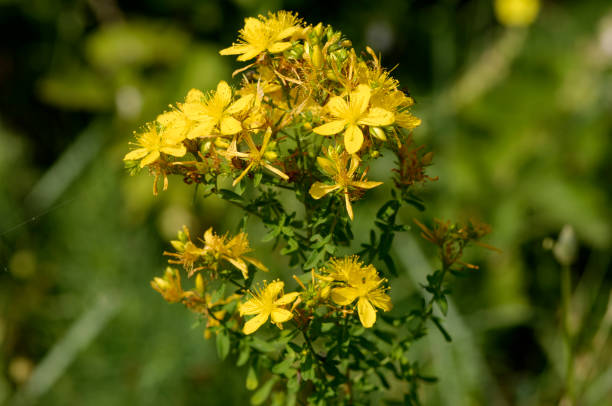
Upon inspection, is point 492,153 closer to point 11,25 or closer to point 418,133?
point 418,133

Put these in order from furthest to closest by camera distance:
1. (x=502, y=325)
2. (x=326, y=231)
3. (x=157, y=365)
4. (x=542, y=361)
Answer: (x=542, y=361), (x=502, y=325), (x=157, y=365), (x=326, y=231)

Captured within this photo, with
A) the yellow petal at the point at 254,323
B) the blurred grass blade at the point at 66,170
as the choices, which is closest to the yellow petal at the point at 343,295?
the yellow petal at the point at 254,323

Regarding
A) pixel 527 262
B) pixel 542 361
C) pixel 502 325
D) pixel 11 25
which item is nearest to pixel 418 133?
pixel 527 262

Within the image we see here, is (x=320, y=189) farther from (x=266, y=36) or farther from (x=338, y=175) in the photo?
(x=266, y=36)

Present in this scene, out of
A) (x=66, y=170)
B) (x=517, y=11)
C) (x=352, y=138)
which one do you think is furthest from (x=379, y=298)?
(x=517, y=11)

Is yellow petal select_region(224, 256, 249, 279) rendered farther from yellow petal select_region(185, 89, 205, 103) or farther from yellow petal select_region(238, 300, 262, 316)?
yellow petal select_region(185, 89, 205, 103)
